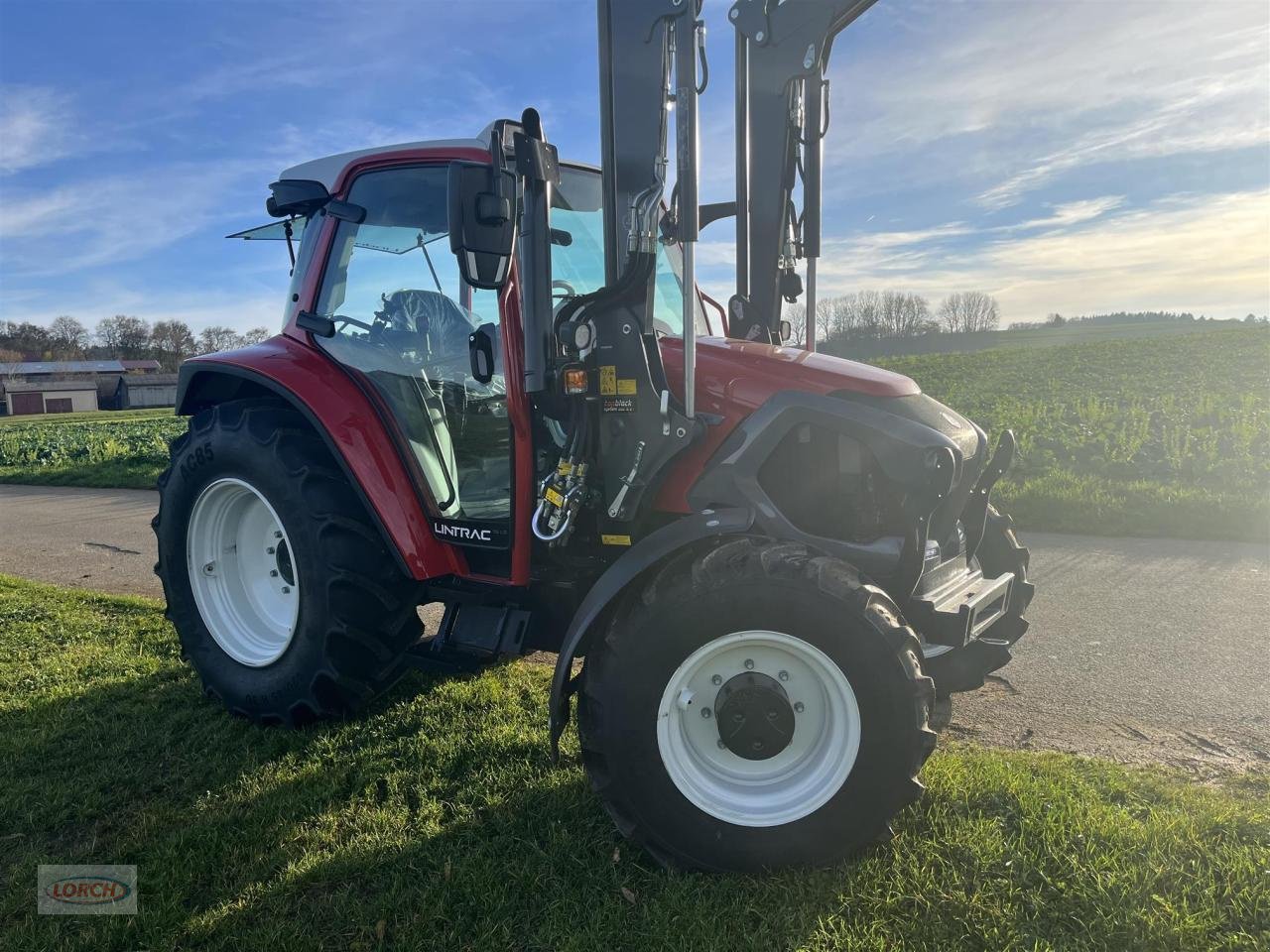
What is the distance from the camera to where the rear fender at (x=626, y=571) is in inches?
99.6

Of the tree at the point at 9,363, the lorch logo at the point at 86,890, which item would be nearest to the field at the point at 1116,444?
the lorch logo at the point at 86,890

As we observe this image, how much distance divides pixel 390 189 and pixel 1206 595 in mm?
5067

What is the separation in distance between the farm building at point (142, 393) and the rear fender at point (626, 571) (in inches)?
2705

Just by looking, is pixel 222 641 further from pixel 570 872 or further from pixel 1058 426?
pixel 1058 426

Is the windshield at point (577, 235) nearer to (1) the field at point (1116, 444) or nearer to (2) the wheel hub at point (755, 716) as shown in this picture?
(2) the wheel hub at point (755, 716)

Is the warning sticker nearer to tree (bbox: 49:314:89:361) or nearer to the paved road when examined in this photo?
the paved road

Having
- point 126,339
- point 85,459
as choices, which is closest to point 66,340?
point 126,339

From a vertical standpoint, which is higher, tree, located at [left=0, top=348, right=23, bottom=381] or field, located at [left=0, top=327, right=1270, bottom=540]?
tree, located at [left=0, top=348, right=23, bottom=381]

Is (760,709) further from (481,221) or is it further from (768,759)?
(481,221)

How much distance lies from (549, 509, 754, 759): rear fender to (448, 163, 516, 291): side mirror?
98 cm

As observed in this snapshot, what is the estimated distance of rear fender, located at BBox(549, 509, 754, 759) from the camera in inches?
99.6

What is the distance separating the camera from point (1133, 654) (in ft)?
13.6

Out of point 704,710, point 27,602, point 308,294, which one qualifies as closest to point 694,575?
point 704,710

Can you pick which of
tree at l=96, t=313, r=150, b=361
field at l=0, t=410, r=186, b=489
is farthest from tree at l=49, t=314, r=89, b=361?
field at l=0, t=410, r=186, b=489
